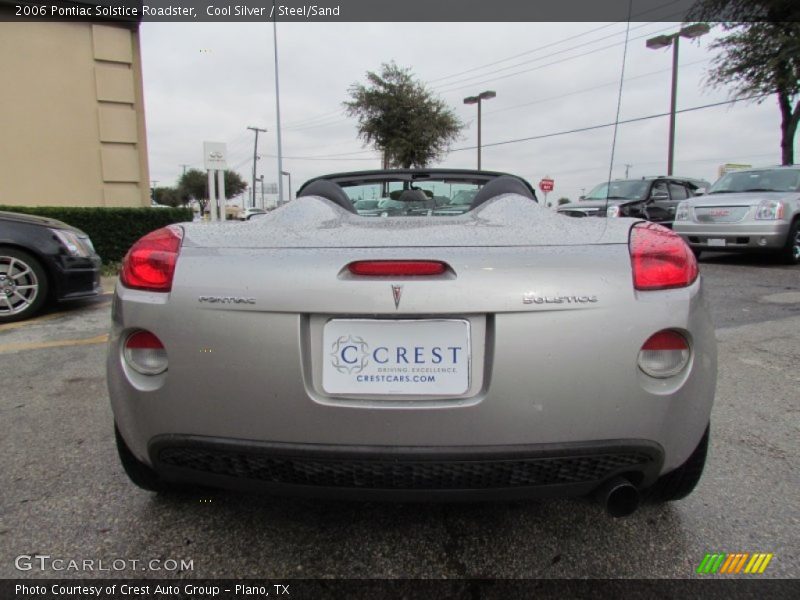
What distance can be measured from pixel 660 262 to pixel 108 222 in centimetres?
957

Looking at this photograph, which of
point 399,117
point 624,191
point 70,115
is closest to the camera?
point 70,115

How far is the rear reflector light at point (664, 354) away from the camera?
4.32ft

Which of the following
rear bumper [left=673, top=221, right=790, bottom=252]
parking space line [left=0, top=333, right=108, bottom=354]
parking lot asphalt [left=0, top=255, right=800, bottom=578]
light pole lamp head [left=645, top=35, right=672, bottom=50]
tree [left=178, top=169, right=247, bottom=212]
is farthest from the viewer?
tree [left=178, top=169, right=247, bottom=212]

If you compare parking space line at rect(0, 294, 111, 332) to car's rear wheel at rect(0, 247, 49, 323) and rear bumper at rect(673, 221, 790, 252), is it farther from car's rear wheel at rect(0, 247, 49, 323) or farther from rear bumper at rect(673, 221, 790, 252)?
rear bumper at rect(673, 221, 790, 252)

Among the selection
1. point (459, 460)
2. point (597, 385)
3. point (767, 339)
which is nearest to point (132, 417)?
point (459, 460)

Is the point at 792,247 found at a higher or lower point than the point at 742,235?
lower

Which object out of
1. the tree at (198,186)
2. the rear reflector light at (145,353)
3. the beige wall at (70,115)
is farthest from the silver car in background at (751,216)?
the tree at (198,186)

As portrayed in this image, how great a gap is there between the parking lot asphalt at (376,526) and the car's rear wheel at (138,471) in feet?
0.43

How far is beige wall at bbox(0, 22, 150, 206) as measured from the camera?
910 cm

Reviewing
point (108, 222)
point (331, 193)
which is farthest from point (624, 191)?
point (331, 193)

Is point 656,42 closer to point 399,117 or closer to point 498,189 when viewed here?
point 498,189

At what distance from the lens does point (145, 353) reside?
1406mm

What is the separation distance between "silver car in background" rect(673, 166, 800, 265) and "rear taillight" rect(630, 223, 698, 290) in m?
7.71

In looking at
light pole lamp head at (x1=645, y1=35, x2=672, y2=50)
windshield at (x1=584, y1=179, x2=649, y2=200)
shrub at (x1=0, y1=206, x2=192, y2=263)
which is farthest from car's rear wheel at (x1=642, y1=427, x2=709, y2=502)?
windshield at (x1=584, y1=179, x2=649, y2=200)
